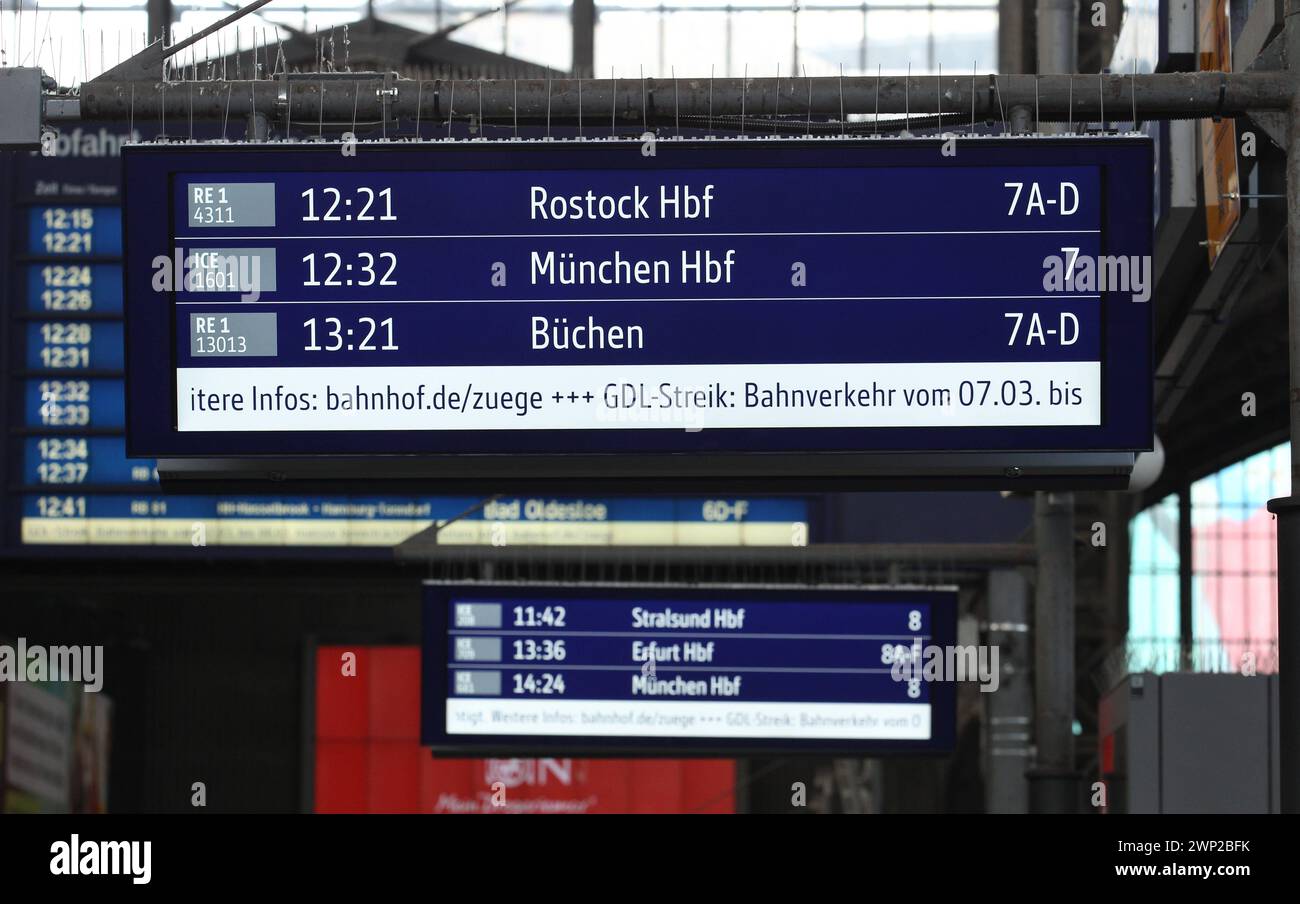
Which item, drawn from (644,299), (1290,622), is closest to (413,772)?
(644,299)

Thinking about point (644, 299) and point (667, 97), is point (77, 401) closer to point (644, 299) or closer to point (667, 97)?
point (667, 97)

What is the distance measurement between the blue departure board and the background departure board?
792cm

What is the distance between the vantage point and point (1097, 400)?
24.3 feet

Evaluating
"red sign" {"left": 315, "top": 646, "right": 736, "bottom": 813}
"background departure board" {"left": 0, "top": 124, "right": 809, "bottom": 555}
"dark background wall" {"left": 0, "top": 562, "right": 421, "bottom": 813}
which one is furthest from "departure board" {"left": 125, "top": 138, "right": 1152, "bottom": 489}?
"red sign" {"left": 315, "top": 646, "right": 736, "bottom": 813}

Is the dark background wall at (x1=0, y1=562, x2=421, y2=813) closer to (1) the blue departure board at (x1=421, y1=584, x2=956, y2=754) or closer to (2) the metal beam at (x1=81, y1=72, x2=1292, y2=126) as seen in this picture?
(1) the blue departure board at (x1=421, y1=584, x2=956, y2=754)

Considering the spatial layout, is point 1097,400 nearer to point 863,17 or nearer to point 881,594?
point 881,594

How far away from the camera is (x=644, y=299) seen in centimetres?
752

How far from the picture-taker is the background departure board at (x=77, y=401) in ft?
76.6

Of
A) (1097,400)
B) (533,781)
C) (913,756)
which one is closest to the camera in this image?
(1097,400)

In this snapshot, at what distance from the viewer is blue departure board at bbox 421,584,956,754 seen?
49.2 ft

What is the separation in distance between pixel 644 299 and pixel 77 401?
17.0 meters

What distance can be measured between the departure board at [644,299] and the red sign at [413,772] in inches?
934
